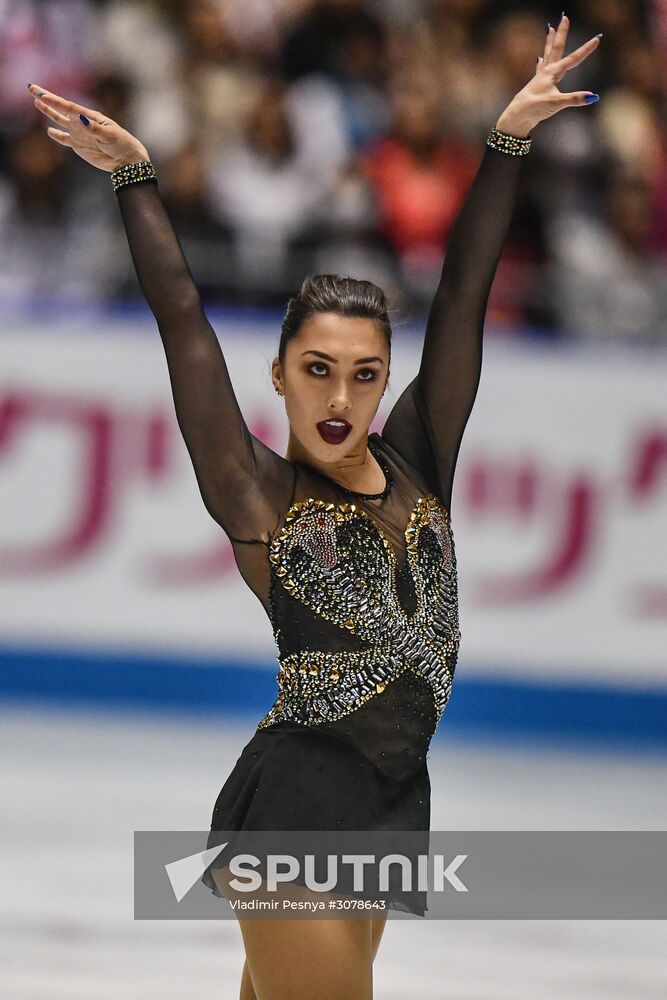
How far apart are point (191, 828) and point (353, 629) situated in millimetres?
2854

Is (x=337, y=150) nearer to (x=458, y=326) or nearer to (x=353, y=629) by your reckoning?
(x=458, y=326)

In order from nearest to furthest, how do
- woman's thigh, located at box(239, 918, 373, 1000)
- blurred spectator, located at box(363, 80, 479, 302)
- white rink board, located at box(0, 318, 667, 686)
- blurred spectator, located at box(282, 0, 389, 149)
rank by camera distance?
woman's thigh, located at box(239, 918, 373, 1000), white rink board, located at box(0, 318, 667, 686), blurred spectator, located at box(363, 80, 479, 302), blurred spectator, located at box(282, 0, 389, 149)

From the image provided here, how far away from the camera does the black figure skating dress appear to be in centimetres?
268

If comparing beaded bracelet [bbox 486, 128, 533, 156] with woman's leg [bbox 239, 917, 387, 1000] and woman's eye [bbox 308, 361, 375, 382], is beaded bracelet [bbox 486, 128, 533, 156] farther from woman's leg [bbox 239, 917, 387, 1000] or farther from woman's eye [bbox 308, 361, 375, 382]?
woman's leg [bbox 239, 917, 387, 1000]

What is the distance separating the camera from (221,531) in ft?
22.6

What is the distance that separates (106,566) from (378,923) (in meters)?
4.27

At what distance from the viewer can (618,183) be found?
761cm

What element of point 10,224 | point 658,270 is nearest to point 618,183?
point 658,270

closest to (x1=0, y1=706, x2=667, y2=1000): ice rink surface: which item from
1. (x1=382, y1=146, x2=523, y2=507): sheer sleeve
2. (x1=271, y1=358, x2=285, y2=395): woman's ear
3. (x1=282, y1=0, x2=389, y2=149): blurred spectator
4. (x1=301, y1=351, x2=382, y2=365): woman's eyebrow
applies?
(x1=382, y1=146, x2=523, y2=507): sheer sleeve

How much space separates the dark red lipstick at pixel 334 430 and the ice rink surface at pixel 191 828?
5.70 ft

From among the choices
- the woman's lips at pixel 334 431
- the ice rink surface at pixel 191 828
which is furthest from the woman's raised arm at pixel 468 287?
the ice rink surface at pixel 191 828

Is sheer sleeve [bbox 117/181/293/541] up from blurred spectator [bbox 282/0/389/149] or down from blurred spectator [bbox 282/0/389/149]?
down

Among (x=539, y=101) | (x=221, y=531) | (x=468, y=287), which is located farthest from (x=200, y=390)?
(x=221, y=531)

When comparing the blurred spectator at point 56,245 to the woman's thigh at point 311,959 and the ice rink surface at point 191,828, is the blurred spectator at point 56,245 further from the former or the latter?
the woman's thigh at point 311,959
